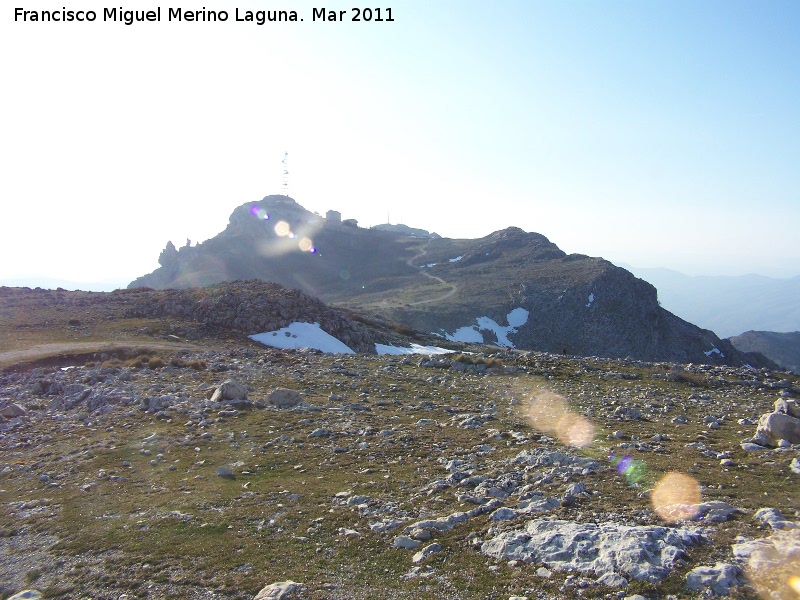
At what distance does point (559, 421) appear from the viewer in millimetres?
19000

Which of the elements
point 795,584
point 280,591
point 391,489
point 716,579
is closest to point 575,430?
point 391,489

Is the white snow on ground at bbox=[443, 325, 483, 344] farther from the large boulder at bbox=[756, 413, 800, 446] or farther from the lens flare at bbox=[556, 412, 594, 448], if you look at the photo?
the large boulder at bbox=[756, 413, 800, 446]

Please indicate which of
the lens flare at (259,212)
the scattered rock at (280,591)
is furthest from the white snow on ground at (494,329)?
the lens flare at (259,212)

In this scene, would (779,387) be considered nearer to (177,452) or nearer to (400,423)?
(400,423)

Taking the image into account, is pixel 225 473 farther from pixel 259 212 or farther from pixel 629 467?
pixel 259 212

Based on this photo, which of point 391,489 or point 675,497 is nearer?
point 675,497

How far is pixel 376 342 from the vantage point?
163 ft

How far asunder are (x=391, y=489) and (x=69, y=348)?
104 ft

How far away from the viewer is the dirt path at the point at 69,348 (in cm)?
3148

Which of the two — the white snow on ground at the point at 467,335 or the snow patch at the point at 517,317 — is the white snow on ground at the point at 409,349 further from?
the snow patch at the point at 517,317

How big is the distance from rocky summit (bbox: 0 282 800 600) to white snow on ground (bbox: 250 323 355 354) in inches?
601

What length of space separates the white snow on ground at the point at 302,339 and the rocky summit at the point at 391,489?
15269mm

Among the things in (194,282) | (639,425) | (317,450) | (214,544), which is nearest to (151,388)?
(317,450)

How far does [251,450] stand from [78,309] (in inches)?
1714
